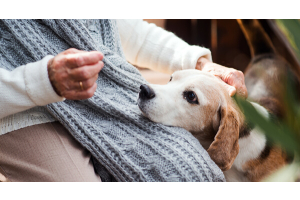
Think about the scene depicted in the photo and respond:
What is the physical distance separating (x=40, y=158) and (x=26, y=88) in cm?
21

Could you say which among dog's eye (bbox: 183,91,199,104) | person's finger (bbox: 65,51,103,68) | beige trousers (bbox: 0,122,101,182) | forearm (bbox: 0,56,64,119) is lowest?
beige trousers (bbox: 0,122,101,182)

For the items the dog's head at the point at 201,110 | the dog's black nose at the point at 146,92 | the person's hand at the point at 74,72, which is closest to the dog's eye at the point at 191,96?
the dog's head at the point at 201,110

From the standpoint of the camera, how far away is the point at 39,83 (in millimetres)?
552

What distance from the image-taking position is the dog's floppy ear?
2.40ft

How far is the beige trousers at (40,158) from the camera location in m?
0.68

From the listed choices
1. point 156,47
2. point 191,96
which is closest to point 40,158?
point 191,96

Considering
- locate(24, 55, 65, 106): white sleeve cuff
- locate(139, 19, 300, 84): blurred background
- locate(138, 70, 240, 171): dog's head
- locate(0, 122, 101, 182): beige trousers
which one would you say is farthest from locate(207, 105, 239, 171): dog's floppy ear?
locate(24, 55, 65, 106): white sleeve cuff

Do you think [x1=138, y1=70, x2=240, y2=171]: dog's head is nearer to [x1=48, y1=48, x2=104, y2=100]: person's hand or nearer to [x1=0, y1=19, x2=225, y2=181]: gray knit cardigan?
[x1=0, y1=19, x2=225, y2=181]: gray knit cardigan

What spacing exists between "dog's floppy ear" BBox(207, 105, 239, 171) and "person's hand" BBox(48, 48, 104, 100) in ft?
1.25

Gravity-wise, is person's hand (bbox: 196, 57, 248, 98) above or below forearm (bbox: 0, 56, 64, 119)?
below

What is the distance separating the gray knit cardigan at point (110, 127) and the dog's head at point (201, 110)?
1.4 inches
